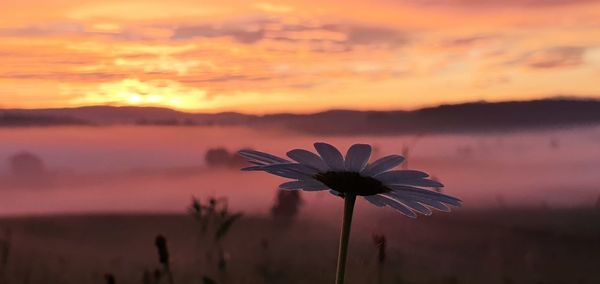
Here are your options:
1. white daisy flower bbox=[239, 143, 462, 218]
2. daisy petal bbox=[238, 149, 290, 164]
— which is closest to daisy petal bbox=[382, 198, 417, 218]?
white daisy flower bbox=[239, 143, 462, 218]

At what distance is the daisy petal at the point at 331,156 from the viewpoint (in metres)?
0.93

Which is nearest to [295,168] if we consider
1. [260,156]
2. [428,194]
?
[260,156]

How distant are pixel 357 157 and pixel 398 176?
0.16 feet

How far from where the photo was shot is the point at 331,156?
931 millimetres

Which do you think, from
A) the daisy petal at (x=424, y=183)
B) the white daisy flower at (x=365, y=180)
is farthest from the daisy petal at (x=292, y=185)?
the daisy petal at (x=424, y=183)

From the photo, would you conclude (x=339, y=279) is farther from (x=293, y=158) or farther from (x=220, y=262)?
(x=220, y=262)

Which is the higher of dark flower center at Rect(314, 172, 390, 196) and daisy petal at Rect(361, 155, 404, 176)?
daisy petal at Rect(361, 155, 404, 176)

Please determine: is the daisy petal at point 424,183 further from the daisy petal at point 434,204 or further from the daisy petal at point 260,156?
the daisy petal at point 260,156

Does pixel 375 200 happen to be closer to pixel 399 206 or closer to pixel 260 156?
pixel 399 206

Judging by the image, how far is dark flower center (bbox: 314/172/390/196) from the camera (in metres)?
0.92

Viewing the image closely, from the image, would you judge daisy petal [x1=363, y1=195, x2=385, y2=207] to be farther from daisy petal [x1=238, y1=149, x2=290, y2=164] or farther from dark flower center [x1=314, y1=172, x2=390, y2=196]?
daisy petal [x1=238, y1=149, x2=290, y2=164]

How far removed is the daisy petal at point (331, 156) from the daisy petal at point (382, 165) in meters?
0.03

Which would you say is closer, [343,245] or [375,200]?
[343,245]

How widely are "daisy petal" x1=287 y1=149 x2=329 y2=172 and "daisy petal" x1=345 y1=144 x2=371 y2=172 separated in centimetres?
3
